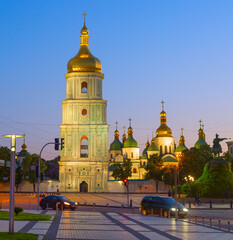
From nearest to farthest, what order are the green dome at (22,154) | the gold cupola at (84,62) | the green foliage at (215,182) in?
the green foliage at (215,182) → the gold cupola at (84,62) → the green dome at (22,154)

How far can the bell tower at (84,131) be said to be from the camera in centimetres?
9550

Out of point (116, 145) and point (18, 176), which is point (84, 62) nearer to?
point (18, 176)

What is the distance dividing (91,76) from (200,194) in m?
49.0

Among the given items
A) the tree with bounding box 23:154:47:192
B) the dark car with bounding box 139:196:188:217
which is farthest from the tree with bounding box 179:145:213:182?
the dark car with bounding box 139:196:188:217

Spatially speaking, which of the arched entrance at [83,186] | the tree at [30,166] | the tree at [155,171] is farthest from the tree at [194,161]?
the tree at [30,166]

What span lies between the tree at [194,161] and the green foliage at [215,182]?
30988mm

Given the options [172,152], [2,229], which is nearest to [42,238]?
[2,229]

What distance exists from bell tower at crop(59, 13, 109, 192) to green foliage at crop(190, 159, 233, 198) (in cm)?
3965

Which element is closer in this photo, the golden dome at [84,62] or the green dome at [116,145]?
the golden dome at [84,62]

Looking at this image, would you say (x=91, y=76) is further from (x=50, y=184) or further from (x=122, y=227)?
(x=122, y=227)

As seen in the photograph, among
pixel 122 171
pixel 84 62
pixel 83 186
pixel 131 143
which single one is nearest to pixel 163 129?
pixel 131 143

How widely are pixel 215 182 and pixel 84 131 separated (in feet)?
146

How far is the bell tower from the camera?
95.5m

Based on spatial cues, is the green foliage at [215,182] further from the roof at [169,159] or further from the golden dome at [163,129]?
the golden dome at [163,129]
